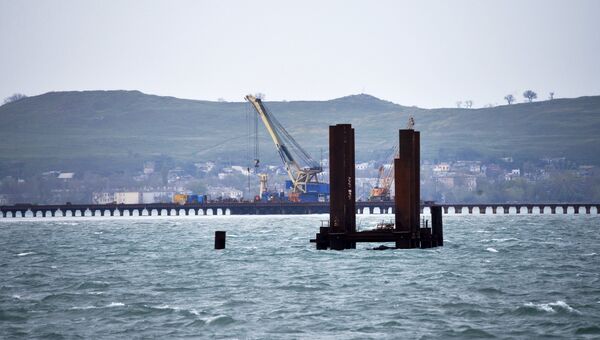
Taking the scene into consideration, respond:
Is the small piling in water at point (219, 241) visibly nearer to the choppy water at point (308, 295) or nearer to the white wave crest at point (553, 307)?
the choppy water at point (308, 295)

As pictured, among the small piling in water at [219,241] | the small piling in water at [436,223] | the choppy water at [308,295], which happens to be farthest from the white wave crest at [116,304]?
the small piling in water at [219,241]

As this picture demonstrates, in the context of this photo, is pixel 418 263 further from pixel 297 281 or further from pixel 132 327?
pixel 132 327

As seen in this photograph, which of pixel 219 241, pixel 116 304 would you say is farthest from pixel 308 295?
pixel 219 241

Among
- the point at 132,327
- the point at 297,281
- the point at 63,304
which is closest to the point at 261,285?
the point at 297,281

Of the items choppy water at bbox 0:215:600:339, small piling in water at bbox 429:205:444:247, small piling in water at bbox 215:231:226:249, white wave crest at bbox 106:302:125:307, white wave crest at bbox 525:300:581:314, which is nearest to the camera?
choppy water at bbox 0:215:600:339

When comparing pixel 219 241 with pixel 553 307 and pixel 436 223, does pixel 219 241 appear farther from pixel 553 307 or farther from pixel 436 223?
pixel 553 307

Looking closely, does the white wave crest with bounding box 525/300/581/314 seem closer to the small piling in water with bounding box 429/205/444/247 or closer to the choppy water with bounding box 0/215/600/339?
the choppy water with bounding box 0/215/600/339

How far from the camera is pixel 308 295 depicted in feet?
175

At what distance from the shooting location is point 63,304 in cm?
5175

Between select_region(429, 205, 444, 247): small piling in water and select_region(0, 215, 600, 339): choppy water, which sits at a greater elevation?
select_region(429, 205, 444, 247): small piling in water

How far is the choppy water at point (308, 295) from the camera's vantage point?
4400 cm

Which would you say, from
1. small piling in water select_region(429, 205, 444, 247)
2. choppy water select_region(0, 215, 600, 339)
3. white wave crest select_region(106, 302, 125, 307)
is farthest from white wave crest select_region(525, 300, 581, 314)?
small piling in water select_region(429, 205, 444, 247)

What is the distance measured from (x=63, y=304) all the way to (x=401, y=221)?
26351 mm

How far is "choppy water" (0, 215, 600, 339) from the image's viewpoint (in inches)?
1732
